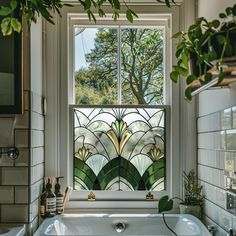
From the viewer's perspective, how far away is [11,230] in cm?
195

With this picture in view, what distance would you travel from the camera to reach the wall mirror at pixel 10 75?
2.02 metres

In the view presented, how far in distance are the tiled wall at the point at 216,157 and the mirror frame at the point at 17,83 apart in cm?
99

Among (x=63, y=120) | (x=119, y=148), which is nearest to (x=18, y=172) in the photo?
(x=63, y=120)

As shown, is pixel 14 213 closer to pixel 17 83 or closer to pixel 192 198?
pixel 17 83

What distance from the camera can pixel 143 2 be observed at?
8.48 ft

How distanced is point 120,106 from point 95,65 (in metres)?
0.32

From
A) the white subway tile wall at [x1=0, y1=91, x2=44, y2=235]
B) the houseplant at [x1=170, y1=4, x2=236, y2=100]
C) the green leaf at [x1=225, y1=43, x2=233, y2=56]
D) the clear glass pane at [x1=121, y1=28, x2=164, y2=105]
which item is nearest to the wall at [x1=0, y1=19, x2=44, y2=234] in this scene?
the white subway tile wall at [x1=0, y1=91, x2=44, y2=235]

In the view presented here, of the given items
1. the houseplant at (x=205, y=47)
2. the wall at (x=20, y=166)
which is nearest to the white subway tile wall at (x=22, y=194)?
the wall at (x=20, y=166)

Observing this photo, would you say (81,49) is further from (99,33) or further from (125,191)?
(125,191)

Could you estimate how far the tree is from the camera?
267 cm

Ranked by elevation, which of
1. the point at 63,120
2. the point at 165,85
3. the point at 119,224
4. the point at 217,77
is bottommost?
the point at 119,224

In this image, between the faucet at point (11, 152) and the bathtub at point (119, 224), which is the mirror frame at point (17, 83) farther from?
the bathtub at point (119, 224)

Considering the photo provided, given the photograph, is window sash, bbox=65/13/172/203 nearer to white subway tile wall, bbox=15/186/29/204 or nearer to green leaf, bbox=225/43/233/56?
white subway tile wall, bbox=15/186/29/204

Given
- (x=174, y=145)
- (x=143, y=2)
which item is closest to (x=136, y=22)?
(x=143, y=2)
